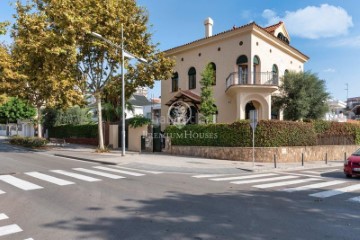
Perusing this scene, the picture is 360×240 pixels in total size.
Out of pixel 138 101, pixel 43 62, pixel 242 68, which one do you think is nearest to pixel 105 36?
pixel 43 62

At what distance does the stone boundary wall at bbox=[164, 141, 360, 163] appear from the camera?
18.7 m

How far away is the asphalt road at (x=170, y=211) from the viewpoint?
520 cm

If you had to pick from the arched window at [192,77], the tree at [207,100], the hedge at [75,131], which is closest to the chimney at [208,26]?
the arched window at [192,77]

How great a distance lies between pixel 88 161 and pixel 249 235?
1400 centimetres

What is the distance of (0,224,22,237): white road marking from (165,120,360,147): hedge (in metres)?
15.3

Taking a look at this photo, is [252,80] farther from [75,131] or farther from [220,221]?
[75,131]

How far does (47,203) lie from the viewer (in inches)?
283

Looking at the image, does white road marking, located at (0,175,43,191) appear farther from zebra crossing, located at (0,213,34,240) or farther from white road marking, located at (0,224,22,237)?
white road marking, located at (0,224,22,237)

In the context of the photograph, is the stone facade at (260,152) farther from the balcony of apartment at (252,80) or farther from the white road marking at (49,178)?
the white road marking at (49,178)

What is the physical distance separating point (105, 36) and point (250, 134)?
12.4 m

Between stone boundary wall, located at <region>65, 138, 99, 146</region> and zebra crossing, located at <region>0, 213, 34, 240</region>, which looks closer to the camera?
zebra crossing, located at <region>0, 213, 34, 240</region>

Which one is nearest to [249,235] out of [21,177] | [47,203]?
[47,203]

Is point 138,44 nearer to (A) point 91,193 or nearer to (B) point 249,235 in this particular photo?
(A) point 91,193

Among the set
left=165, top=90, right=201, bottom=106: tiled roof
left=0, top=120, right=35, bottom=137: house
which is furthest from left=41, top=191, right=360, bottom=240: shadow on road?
left=0, top=120, right=35, bottom=137: house
